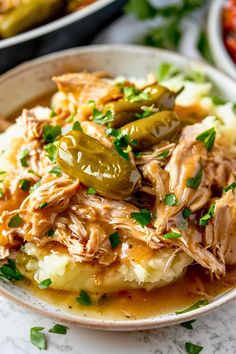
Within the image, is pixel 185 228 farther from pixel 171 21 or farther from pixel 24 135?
pixel 171 21

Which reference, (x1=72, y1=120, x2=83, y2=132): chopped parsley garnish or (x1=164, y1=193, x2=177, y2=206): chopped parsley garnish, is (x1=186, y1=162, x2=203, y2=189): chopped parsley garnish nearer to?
(x1=164, y1=193, x2=177, y2=206): chopped parsley garnish

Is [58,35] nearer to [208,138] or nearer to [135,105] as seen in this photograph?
[135,105]

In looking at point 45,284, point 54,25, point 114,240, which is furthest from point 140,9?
point 45,284

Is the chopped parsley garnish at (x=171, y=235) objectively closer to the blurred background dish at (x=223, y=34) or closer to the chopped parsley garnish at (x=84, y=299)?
the chopped parsley garnish at (x=84, y=299)

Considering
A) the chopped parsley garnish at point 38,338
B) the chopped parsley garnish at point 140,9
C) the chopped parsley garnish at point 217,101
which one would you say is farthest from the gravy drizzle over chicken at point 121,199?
the chopped parsley garnish at point 140,9

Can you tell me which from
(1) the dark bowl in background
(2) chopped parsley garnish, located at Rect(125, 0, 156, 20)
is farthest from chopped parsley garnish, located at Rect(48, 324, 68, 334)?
(2) chopped parsley garnish, located at Rect(125, 0, 156, 20)
